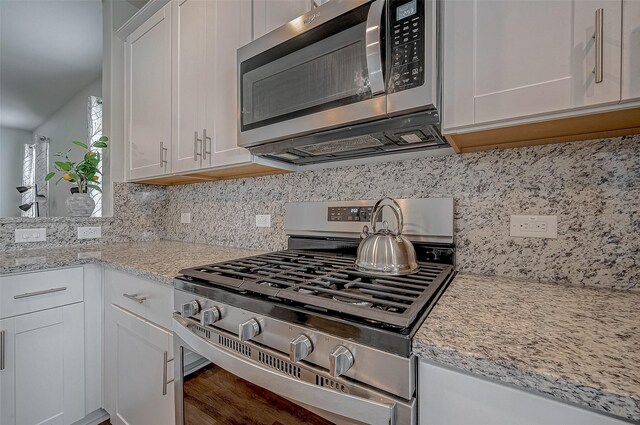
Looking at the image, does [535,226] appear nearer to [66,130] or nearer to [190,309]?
[190,309]

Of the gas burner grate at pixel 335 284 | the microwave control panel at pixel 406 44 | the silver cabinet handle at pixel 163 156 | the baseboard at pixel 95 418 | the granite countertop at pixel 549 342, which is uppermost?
the microwave control panel at pixel 406 44

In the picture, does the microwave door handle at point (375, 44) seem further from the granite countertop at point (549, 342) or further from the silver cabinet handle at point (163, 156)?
the silver cabinet handle at point (163, 156)

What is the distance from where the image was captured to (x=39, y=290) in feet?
4.16

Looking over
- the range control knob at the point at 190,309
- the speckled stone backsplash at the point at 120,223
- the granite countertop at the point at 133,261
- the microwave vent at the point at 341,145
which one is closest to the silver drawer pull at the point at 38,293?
the granite countertop at the point at 133,261

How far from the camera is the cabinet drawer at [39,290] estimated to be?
119 cm

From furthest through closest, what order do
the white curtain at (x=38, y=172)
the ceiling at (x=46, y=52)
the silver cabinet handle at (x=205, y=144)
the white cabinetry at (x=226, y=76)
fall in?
the white curtain at (x=38, y=172) → the ceiling at (x=46, y=52) → the silver cabinet handle at (x=205, y=144) → the white cabinetry at (x=226, y=76)

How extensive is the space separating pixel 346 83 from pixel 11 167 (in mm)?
6224

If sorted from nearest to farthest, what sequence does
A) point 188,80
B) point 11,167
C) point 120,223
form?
1. point 188,80
2. point 120,223
3. point 11,167

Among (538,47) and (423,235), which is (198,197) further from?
(538,47)

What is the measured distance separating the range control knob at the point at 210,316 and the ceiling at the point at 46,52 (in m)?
Result: 2.80

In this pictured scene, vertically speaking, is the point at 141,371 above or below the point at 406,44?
below

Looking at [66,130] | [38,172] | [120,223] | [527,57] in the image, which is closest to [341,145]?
[527,57]

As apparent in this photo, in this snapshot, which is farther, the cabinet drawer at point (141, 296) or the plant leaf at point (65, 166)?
the plant leaf at point (65, 166)

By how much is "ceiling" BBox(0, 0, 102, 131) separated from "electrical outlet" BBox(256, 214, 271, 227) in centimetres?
228
